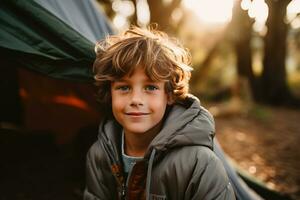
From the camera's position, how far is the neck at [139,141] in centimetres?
221

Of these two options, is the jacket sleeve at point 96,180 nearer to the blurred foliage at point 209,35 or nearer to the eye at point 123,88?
the eye at point 123,88

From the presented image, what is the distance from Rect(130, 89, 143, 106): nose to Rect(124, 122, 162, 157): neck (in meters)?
0.30

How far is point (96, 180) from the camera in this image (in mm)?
2223

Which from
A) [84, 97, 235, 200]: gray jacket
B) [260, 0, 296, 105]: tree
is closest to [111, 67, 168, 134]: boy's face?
[84, 97, 235, 200]: gray jacket

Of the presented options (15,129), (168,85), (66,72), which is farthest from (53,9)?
(15,129)

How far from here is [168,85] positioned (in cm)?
210

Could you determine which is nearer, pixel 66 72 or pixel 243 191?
pixel 66 72

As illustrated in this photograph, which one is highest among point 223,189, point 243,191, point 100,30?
point 100,30

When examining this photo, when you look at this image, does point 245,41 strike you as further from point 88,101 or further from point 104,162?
point 104,162

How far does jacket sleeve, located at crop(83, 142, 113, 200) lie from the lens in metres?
2.21

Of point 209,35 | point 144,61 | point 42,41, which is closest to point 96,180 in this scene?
point 144,61

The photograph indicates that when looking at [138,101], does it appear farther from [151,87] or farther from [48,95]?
[48,95]

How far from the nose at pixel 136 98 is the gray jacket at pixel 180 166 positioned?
20cm

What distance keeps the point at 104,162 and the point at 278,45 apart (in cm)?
927
